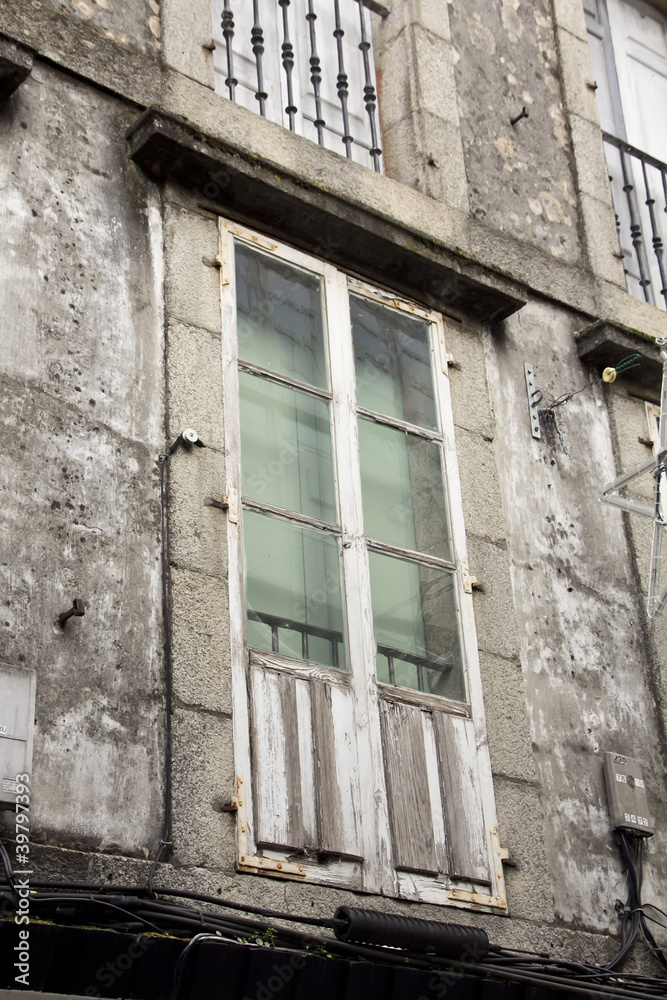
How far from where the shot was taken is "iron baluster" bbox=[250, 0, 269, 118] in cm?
720

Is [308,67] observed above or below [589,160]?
above

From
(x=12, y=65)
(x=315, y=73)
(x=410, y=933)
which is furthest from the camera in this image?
(x=315, y=73)

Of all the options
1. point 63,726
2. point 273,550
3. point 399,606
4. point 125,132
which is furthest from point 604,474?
point 63,726

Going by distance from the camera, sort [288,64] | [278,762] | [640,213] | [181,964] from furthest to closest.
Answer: [640,213], [288,64], [278,762], [181,964]

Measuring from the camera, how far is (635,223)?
340 inches

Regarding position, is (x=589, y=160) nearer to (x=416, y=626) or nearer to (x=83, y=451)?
(x=416, y=626)

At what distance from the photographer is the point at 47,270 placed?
18.6 feet

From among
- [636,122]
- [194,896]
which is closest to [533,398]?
[636,122]

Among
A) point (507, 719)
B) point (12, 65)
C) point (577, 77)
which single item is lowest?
point (507, 719)

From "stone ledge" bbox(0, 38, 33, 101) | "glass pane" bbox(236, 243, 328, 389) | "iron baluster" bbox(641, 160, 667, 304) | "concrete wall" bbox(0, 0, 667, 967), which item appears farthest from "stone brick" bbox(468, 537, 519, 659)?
"iron baluster" bbox(641, 160, 667, 304)

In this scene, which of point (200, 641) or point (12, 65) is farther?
point (12, 65)

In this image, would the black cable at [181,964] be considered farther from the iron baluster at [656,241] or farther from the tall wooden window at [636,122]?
the iron baluster at [656,241]

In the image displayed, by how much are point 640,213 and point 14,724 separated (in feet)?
19.2

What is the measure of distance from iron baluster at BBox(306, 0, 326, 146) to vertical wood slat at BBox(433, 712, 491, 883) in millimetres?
3087
